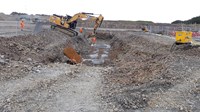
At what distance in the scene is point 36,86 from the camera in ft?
31.8

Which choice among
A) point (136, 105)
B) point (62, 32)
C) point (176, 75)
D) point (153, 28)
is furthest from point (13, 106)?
point (153, 28)

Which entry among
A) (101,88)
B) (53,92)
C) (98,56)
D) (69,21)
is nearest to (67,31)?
(69,21)

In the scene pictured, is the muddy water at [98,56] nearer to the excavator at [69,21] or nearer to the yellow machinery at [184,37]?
the excavator at [69,21]

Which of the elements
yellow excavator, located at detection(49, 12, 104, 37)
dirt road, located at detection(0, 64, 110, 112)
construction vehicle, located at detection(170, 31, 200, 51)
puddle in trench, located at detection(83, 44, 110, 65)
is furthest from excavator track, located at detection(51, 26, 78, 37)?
dirt road, located at detection(0, 64, 110, 112)

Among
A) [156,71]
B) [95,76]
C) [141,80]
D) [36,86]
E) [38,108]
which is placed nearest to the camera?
[38,108]

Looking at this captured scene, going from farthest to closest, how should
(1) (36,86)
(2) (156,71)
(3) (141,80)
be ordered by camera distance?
(2) (156,71)
(3) (141,80)
(1) (36,86)

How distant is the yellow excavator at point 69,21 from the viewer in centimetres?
2852

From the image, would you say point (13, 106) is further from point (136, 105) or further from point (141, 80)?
point (141, 80)

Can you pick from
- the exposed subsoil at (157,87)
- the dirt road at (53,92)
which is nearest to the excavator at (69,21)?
the exposed subsoil at (157,87)

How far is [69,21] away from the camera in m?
29.3

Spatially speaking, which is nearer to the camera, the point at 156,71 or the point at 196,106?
the point at 196,106

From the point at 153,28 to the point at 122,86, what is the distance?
43350 mm

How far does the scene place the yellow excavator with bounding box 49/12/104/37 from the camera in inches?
1123

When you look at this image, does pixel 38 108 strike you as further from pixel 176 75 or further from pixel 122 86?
pixel 176 75
